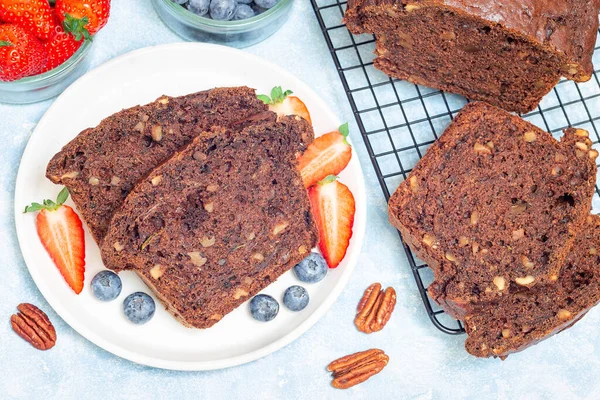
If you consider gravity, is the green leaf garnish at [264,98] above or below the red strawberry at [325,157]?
above

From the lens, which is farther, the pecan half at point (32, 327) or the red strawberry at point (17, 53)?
the pecan half at point (32, 327)

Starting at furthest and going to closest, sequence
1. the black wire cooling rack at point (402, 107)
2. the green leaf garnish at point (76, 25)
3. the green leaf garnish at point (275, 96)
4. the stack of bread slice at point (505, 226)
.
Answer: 1. the black wire cooling rack at point (402, 107)
2. the green leaf garnish at point (275, 96)
3. the stack of bread slice at point (505, 226)
4. the green leaf garnish at point (76, 25)

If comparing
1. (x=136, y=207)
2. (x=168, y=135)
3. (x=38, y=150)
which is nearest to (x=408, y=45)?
(x=168, y=135)

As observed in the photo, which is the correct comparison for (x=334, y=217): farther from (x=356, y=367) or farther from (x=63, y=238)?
(x=63, y=238)

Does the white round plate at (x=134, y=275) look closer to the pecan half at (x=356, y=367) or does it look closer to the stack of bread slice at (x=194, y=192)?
the stack of bread slice at (x=194, y=192)

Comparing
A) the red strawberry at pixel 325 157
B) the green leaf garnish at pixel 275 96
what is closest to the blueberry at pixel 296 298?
the red strawberry at pixel 325 157
